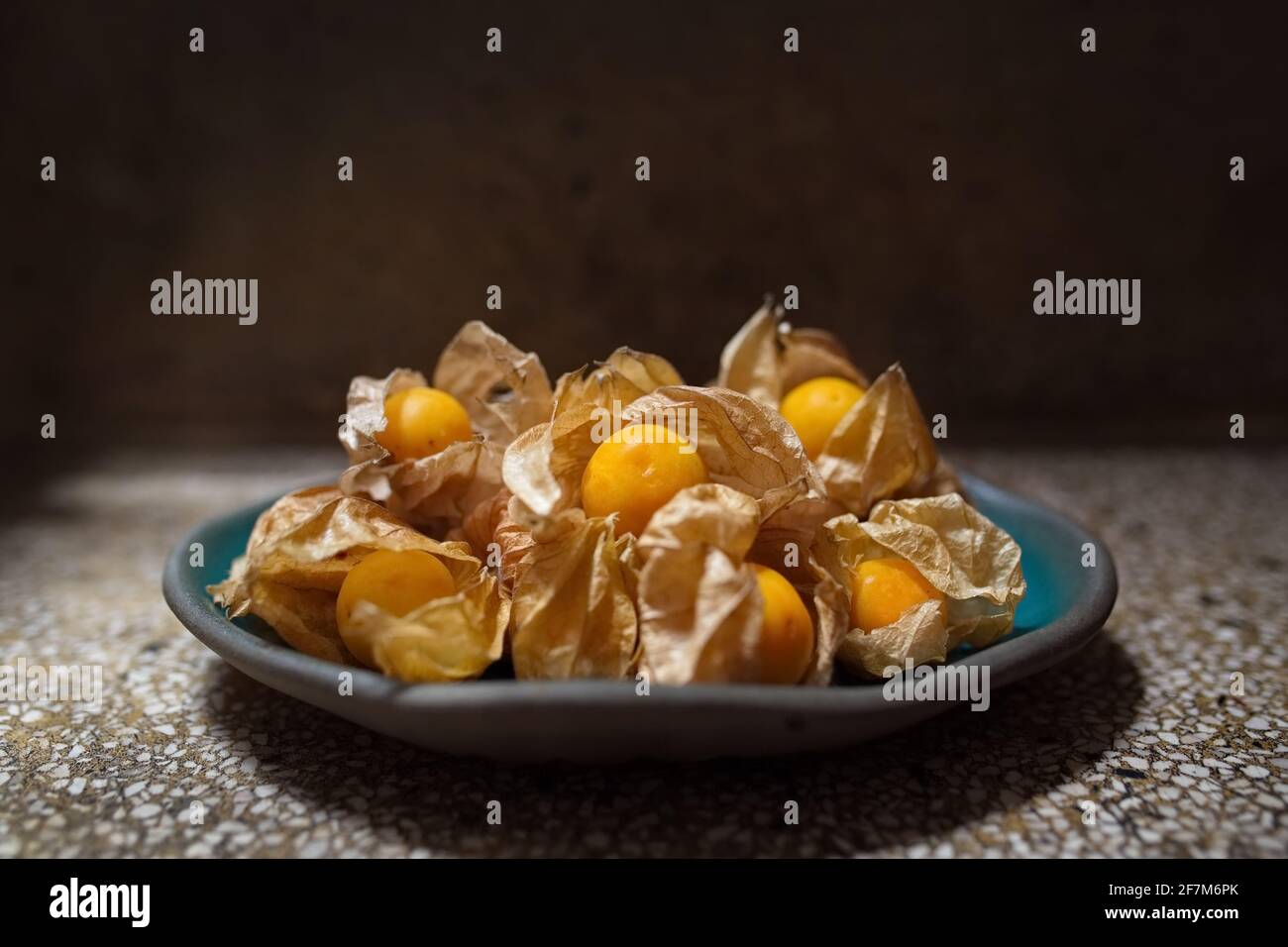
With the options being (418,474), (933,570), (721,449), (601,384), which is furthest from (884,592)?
(418,474)

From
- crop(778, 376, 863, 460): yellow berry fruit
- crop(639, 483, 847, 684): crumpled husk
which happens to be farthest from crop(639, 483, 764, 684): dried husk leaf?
crop(778, 376, 863, 460): yellow berry fruit

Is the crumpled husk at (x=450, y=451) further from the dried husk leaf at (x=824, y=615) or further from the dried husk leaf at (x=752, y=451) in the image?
the dried husk leaf at (x=824, y=615)

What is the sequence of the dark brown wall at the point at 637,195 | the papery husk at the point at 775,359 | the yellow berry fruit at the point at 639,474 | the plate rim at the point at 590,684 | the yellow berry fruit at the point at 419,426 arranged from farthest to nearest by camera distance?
the dark brown wall at the point at 637,195
the papery husk at the point at 775,359
the yellow berry fruit at the point at 419,426
the yellow berry fruit at the point at 639,474
the plate rim at the point at 590,684

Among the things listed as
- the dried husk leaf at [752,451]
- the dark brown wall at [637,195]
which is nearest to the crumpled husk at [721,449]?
the dried husk leaf at [752,451]
